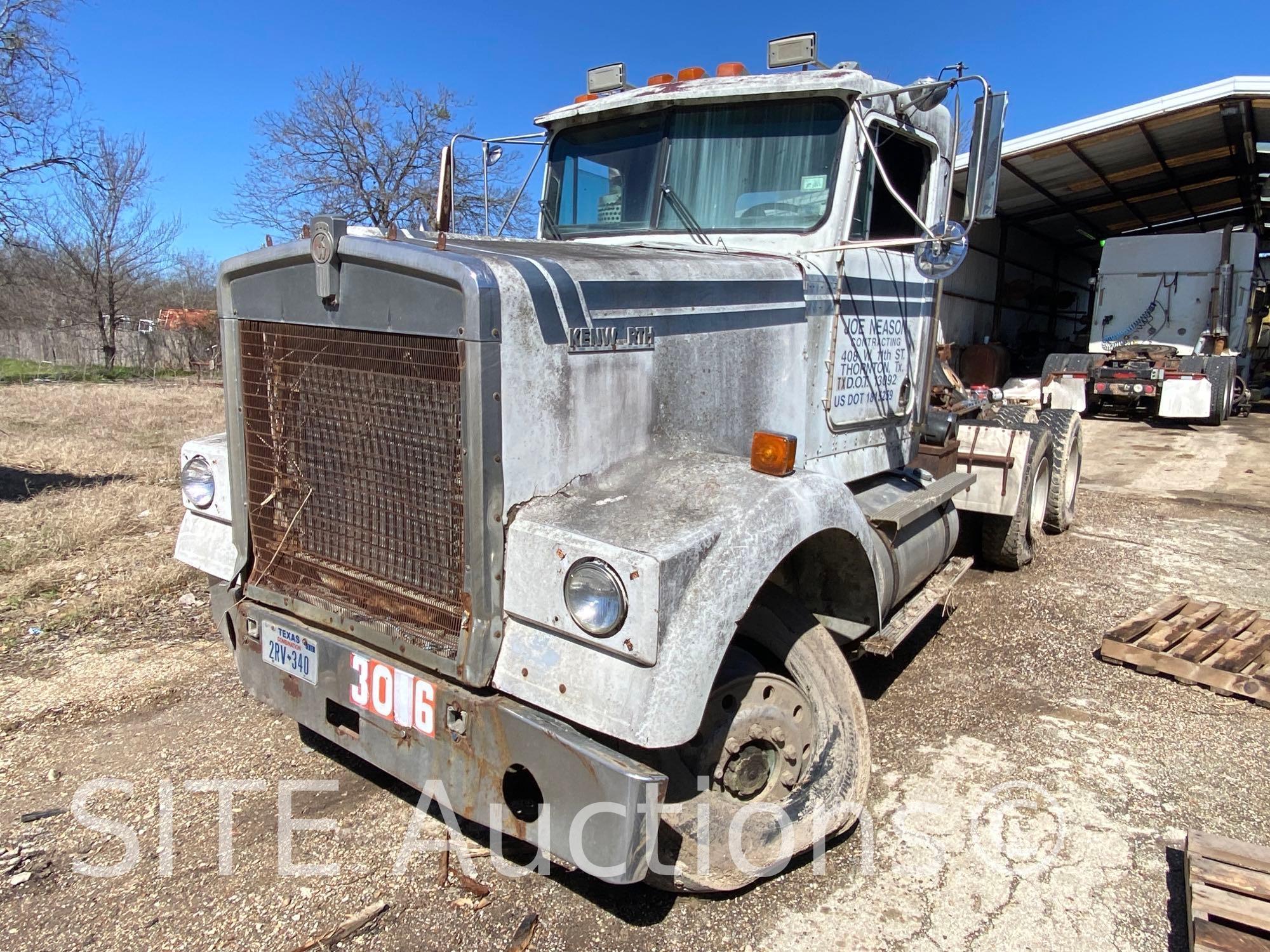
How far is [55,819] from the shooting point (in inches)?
126

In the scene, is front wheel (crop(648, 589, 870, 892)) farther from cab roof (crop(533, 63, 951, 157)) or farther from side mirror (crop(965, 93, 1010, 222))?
cab roof (crop(533, 63, 951, 157))

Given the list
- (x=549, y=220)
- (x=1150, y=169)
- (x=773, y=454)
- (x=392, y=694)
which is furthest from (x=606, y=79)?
(x=1150, y=169)

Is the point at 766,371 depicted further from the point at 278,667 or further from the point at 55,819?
the point at 55,819

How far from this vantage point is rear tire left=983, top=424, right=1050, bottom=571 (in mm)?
6402

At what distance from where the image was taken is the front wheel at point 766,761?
2.68 meters

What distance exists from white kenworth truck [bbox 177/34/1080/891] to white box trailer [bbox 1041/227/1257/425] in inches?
549

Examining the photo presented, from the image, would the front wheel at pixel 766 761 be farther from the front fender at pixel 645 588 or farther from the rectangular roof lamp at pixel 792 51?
the rectangular roof lamp at pixel 792 51

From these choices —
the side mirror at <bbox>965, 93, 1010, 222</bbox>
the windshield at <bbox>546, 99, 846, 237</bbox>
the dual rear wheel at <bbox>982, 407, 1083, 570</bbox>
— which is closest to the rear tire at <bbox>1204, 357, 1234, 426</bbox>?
the dual rear wheel at <bbox>982, 407, 1083, 570</bbox>

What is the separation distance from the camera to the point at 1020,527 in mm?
6484

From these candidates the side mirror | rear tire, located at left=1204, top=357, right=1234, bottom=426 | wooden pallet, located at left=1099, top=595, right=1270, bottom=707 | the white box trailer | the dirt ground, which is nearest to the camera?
the dirt ground

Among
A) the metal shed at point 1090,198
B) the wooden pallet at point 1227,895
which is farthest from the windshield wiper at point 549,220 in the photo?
the metal shed at point 1090,198

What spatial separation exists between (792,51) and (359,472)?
114 inches

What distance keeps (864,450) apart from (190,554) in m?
3.29

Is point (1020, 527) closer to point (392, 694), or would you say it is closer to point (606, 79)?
point (606, 79)
